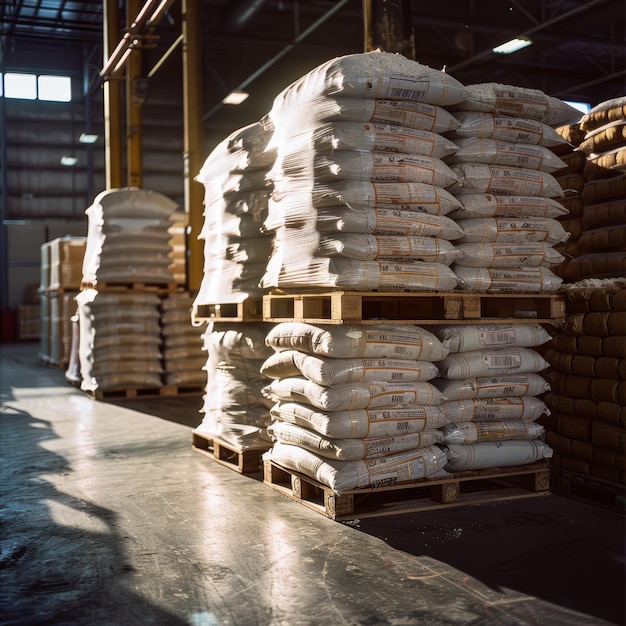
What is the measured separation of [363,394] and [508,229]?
53.3 inches

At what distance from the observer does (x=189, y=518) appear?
4.11 meters

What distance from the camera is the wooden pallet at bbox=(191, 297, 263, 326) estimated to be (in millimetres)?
5234

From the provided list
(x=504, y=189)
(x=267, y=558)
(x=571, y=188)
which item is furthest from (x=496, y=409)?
(x=267, y=558)

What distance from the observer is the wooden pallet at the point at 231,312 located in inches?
206

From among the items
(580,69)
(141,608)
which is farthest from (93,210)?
(580,69)

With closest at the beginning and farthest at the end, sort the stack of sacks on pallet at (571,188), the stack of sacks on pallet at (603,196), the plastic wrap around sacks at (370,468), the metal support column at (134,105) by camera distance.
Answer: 1. the plastic wrap around sacks at (370,468)
2. the stack of sacks on pallet at (603,196)
3. the stack of sacks on pallet at (571,188)
4. the metal support column at (134,105)

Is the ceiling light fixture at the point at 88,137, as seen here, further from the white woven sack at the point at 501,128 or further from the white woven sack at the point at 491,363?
the white woven sack at the point at 491,363

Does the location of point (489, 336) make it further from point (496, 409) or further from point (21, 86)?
point (21, 86)

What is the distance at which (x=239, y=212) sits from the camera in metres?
Result: 5.41

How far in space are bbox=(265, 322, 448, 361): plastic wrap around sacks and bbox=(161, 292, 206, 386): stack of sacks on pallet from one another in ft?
17.3

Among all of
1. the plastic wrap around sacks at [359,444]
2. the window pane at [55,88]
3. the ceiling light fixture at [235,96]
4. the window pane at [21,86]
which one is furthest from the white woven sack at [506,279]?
the window pane at [21,86]

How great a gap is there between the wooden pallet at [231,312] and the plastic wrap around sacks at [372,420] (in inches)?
42.2

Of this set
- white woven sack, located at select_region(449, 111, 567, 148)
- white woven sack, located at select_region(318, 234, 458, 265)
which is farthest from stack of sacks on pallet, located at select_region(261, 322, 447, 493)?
white woven sack, located at select_region(449, 111, 567, 148)

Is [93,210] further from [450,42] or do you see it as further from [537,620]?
[450,42]
